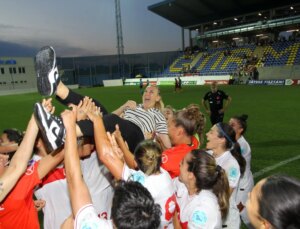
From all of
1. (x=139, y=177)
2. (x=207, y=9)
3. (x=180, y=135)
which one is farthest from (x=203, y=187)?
(x=207, y=9)

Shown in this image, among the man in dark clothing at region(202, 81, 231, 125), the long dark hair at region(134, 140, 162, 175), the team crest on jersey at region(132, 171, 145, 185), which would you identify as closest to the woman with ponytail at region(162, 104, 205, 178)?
the long dark hair at region(134, 140, 162, 175)

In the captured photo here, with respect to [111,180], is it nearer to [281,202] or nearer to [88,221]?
[88,221]

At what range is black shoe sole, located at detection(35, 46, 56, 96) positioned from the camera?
2.80 metres

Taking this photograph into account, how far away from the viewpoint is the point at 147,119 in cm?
457

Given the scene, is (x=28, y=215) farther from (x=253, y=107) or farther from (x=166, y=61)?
(x=166, y=61)

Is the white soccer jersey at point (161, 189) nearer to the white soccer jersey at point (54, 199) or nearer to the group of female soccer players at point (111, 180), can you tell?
the group of female soccer players at point (111, 180)

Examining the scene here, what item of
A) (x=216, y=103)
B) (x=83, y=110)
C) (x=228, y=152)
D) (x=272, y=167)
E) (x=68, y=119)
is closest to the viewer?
(x=68, y=119)

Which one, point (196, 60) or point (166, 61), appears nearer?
point (196, 60)

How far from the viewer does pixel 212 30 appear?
57.4 meters

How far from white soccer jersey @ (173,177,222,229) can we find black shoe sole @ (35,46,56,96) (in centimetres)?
174

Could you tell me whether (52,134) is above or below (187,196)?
above

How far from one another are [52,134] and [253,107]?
16.5 m

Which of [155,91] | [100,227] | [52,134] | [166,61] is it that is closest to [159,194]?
[100,227]

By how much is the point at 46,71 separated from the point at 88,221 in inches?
59.5
